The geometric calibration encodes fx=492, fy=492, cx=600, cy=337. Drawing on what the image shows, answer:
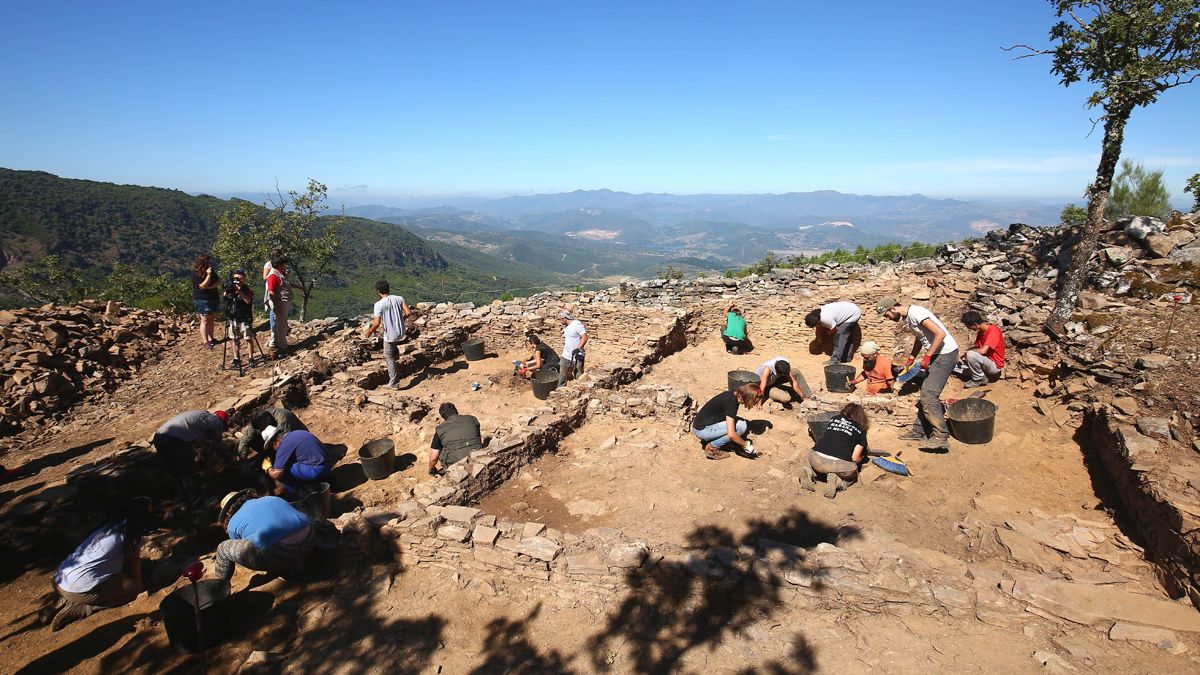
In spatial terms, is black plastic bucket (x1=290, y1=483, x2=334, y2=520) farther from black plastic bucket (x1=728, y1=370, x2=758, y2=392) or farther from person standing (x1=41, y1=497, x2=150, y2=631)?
black plastic bucket (x1=728, y1=370, x2=758, y2=392)

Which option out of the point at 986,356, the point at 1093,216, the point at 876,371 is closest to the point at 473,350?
the point at 876,371

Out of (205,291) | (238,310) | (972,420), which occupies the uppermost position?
(205,291)

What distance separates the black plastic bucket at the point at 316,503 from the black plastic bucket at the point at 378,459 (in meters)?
0.95

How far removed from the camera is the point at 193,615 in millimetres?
4656

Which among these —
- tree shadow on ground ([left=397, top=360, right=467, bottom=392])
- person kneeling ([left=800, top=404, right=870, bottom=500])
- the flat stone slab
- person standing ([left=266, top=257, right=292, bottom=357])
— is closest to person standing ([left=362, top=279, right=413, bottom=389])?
tree shadow on ground ([left=397, top=360, right=467, bottom=392])

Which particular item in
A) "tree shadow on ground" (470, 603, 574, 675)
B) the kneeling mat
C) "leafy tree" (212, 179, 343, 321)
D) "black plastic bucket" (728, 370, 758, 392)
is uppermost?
"leafy tree" (212, 179, 343, 321)

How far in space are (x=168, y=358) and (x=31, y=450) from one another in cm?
388

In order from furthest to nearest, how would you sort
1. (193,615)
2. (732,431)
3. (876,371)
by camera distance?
(876,371) < (732,431) < (193,615)

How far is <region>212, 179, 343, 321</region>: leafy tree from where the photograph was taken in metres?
17.2

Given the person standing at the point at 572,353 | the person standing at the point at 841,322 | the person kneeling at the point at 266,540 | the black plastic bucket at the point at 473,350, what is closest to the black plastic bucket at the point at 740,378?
the person standing at the point at 841,322

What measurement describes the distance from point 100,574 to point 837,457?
8586mm

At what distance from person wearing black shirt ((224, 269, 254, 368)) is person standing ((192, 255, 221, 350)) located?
36 cm

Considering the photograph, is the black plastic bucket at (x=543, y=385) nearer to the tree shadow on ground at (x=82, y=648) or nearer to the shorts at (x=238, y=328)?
the shorts at (x=238, y=328)

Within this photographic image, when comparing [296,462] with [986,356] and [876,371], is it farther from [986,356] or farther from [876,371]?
[986,356]
